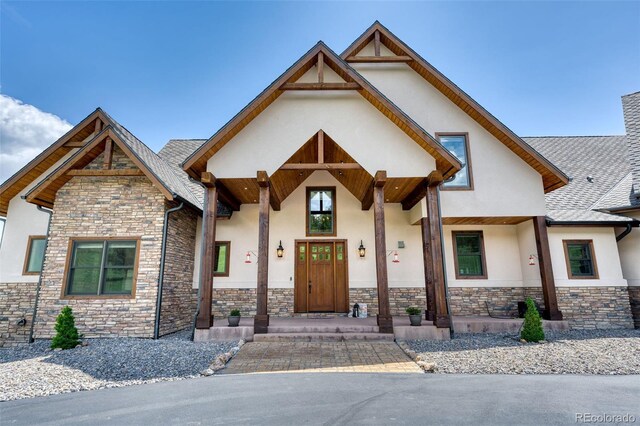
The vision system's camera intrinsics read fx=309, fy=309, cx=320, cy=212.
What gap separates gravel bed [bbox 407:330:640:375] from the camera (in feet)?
15.9

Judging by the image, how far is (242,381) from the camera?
167 inches

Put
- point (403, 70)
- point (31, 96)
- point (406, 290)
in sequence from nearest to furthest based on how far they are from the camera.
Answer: point (406, 290) < point (403, 70) < point (31, 96)

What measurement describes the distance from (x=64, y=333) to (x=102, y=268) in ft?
5.94

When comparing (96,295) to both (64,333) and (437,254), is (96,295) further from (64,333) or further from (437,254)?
(437,254)

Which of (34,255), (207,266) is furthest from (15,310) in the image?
(207,266)

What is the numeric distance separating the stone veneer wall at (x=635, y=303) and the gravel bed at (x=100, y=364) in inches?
425

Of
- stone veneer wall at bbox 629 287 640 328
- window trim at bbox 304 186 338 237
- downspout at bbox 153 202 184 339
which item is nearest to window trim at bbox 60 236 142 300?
downspout at bbox 153 202 184 339

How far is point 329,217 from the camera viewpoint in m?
10.1

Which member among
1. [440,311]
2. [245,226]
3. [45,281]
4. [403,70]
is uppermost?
[403,70]

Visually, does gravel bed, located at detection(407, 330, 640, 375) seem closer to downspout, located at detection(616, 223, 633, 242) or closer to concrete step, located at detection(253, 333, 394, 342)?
concrete step, located at detection(253, 333, 394, 342)

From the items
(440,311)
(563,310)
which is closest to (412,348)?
(440,311)

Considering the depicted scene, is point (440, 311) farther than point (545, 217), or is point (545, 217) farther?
point (545, 217)

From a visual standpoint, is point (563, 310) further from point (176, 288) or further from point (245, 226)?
point (176, 288)

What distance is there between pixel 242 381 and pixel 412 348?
3573 mm
